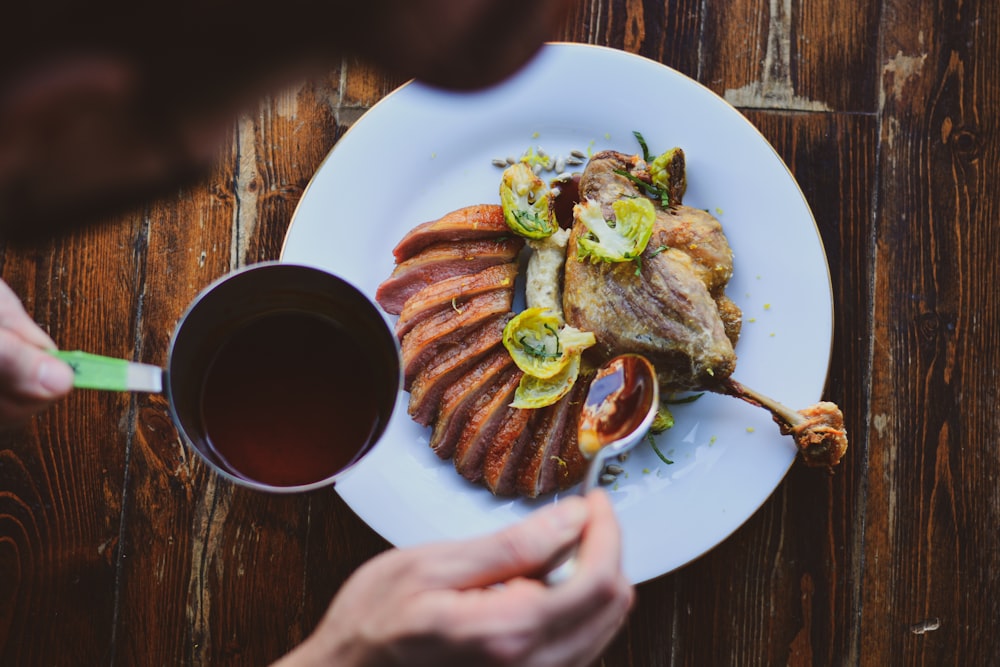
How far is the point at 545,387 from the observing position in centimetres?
212

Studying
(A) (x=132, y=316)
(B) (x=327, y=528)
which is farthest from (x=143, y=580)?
(A) (x=132, y=316)

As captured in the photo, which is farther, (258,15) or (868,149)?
(868,149)

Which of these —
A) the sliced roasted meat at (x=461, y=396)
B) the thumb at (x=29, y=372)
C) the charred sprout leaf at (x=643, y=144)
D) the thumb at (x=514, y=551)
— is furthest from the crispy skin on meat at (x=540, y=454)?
the thumb at (x=29, y=372)

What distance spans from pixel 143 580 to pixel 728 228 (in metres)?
2.13

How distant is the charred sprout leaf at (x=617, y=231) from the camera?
6.76 ft

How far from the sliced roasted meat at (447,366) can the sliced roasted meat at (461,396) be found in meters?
0.02

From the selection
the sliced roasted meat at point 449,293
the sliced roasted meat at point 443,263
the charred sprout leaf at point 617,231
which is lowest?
the sliced roasted meat at point 449,293

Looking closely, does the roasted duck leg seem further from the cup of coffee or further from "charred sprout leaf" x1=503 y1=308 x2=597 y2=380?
the cup of coffee

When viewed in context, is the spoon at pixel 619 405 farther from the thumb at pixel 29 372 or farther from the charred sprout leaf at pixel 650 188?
the thumb at pixel 29 372

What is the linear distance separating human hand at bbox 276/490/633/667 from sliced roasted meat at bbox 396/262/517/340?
893mm

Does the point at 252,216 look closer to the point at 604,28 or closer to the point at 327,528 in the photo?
the point at 327,528

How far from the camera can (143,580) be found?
2326 mm

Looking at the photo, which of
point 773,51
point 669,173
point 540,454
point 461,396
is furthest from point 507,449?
Result: point 773,51

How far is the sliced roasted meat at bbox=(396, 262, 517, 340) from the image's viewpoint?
7.07 feet
